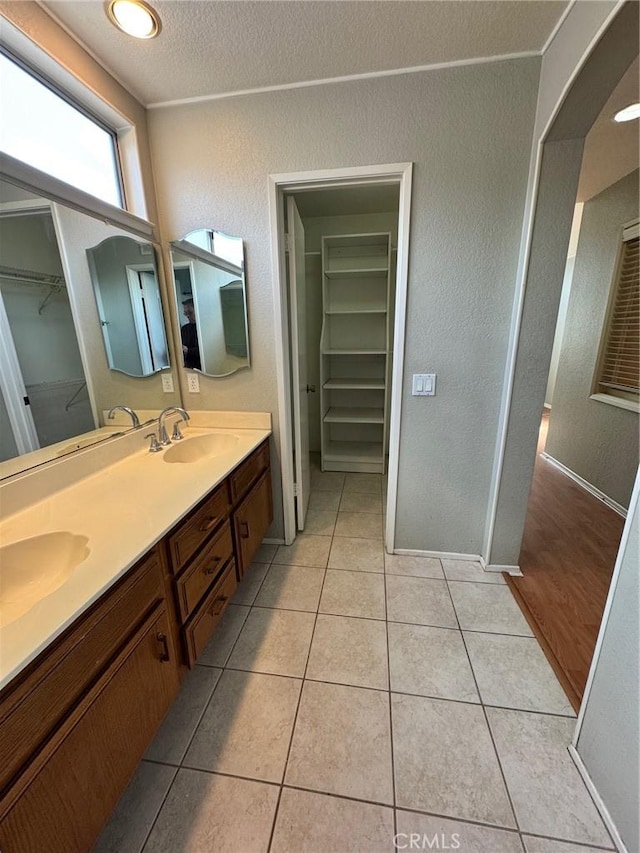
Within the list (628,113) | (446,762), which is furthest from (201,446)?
(628,113)

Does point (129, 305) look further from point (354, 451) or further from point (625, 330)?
point (625, 330)

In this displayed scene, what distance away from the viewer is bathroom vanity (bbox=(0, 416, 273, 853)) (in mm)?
632

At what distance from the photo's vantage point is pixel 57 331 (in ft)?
4.19

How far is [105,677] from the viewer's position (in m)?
0.81

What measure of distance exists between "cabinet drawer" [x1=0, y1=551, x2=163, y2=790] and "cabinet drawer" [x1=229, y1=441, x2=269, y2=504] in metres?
0.61

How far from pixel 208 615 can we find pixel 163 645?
28 centimetres

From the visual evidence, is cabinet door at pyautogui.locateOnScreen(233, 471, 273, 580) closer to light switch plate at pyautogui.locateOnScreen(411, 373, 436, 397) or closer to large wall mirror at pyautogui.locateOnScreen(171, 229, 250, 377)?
large wall mirror at pyautogui.locateOnScreen(171, 229, 250, 377)

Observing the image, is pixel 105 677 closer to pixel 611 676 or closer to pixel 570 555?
pixel 611 676

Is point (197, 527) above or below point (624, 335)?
below

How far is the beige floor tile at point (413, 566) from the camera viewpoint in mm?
1981

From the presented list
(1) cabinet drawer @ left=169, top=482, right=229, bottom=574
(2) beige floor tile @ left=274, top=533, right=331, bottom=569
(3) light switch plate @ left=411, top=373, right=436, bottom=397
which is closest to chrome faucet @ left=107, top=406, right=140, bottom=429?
(1) cabinet drawer @ left=169, top=482, right=229, bottom=574

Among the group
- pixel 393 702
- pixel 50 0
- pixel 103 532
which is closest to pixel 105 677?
pixel 103 532

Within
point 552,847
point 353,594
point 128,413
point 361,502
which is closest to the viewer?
point 552,847

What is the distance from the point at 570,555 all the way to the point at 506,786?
1500mm
